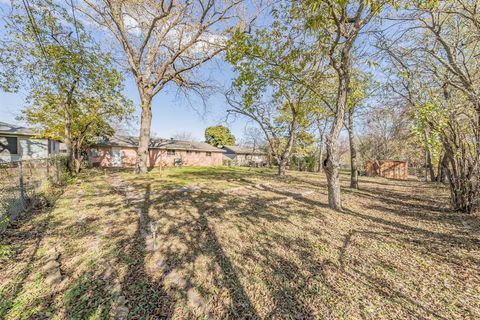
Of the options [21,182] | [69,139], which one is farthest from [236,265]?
[69,139]

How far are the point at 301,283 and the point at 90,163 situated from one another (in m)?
22.0

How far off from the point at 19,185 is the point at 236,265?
5854 millimetres

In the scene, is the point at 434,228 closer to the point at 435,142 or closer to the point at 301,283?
the point at 435,142

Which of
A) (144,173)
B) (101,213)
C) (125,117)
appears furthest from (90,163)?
(101,213)

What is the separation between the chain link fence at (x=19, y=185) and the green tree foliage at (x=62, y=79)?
5274 millimetres

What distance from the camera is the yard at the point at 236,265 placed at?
Answer: 2.17 meters

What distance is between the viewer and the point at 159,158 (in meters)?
22.5

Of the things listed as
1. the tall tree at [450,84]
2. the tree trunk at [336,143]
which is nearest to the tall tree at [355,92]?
the tall tree at [450,84]

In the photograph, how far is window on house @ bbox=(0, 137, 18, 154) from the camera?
1516 cm

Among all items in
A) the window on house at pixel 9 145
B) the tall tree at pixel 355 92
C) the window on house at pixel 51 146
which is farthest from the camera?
the window on house at pixel 51 146

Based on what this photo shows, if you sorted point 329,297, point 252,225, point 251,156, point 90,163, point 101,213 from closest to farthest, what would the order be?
point 329,297 → point 252,225 → point 101,213 → point 90,163 → point 251,156

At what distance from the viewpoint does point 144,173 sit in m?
12.8

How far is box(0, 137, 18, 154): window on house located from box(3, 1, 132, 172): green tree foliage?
18.9ft

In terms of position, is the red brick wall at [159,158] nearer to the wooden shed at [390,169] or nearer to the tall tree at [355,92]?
the tall tree at [355,92]
